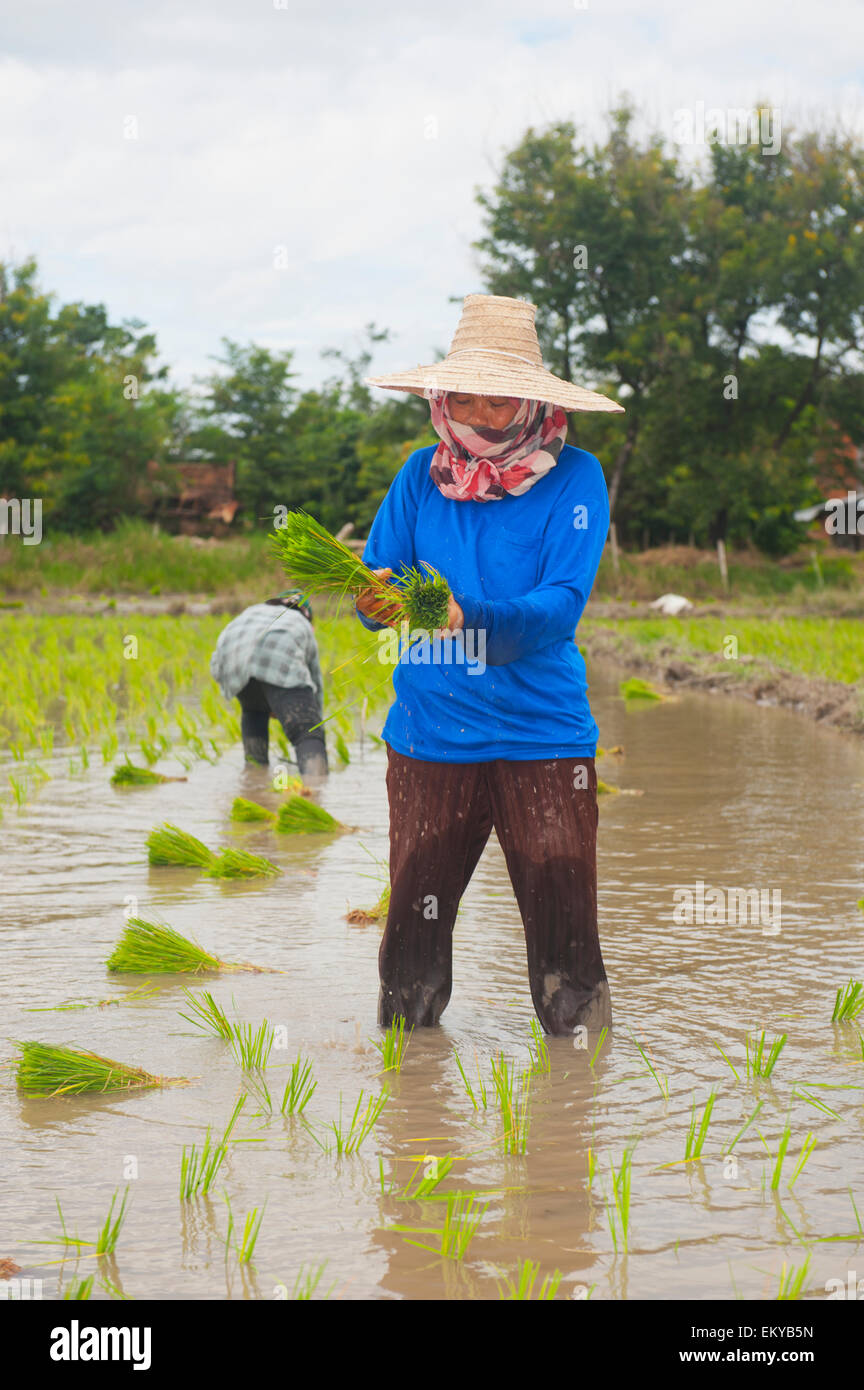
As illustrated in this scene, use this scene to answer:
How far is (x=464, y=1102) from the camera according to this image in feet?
8.68

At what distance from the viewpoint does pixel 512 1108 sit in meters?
2.59

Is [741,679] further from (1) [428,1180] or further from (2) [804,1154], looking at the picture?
(1) [428,1180]

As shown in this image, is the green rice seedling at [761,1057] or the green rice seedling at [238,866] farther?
the green rice seedling at [238,866]

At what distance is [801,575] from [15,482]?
14851 millimetres

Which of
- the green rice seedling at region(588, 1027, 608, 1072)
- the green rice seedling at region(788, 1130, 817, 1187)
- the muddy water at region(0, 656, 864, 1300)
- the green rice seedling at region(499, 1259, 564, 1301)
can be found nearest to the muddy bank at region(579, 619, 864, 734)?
the muddy water at region(0, 656, 864, 1300)

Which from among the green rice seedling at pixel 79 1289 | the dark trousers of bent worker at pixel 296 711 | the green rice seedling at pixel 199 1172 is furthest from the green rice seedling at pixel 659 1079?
the dark trousers of bent worker at pixel 296 711

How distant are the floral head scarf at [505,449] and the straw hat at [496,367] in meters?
0.05

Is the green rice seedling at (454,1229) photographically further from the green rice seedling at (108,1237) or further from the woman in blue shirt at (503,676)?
the woman in blue shirt at (503,676)

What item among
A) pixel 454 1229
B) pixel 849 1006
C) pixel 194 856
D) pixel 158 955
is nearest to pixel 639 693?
pixel 194 856

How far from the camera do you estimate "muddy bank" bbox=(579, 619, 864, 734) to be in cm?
900

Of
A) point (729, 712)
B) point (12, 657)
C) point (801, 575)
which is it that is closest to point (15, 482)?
point (801, 575)

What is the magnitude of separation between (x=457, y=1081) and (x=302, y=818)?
2797 millimetres

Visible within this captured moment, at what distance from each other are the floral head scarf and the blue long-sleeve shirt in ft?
0.15

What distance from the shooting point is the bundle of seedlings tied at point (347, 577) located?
8.25 feet
